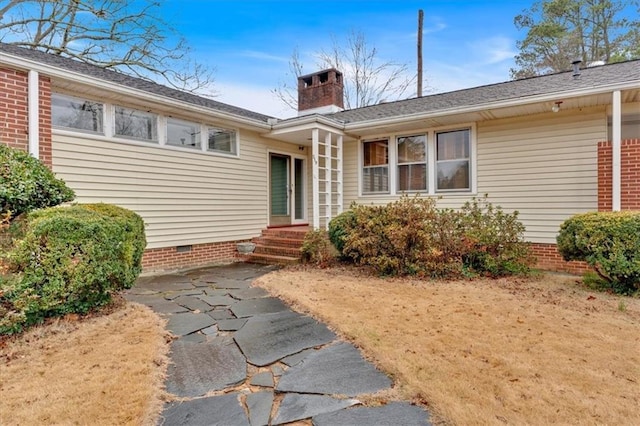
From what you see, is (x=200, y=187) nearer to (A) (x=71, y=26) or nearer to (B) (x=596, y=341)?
(B) (x=596, y=341)

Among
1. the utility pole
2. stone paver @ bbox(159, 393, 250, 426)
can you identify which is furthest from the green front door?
the utility pole

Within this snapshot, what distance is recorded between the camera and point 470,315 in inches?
160

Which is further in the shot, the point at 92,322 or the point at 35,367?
the point at 92,322

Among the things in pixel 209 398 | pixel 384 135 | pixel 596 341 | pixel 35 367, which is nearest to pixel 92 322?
pixel 35 367

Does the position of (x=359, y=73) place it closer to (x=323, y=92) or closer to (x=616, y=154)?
(x=323, y=92)

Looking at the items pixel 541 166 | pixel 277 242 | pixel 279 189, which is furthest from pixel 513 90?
pixel 277 242

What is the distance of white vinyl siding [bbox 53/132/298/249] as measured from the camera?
19.5ft

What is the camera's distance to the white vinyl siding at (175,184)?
593 cm

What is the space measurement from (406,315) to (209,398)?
2.42 m

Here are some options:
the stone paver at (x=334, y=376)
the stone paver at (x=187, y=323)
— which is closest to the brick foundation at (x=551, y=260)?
the stone paver at (x=334, y=376)

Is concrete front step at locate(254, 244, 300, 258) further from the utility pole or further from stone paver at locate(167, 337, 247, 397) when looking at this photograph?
the utility pole

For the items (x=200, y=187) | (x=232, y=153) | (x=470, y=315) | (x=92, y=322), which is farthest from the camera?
(x=232, y=153)

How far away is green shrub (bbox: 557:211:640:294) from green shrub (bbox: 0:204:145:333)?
6222mm

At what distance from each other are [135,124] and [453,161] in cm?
673
